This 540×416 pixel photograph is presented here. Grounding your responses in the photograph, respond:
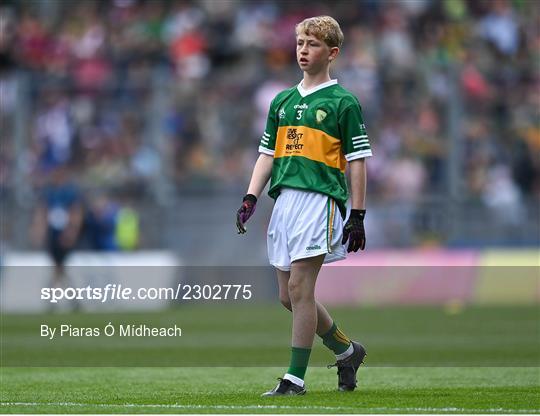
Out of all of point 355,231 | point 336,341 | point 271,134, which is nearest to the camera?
point 355,231

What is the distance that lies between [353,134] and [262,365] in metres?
4.43

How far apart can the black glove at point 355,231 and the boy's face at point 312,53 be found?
3.26 feet

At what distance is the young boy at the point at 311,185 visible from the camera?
9164 mm

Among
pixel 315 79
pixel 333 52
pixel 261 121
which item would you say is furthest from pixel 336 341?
pixel 261 121

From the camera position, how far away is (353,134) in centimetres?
920

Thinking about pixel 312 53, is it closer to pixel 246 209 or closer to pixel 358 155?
pixel 358 155

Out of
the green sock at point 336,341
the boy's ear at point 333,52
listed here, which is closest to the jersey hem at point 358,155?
the boy's ear at point 333,52

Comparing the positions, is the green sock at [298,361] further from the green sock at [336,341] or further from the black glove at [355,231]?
the black glove at [355,231]

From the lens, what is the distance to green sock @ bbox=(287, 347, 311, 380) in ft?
30.1

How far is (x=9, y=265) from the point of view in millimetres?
23953

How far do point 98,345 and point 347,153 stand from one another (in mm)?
7409

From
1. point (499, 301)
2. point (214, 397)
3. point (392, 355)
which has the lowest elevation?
point (499, 301)

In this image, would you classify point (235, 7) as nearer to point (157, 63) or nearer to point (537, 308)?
point (157, 63)

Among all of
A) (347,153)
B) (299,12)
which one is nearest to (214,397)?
(347,153)
